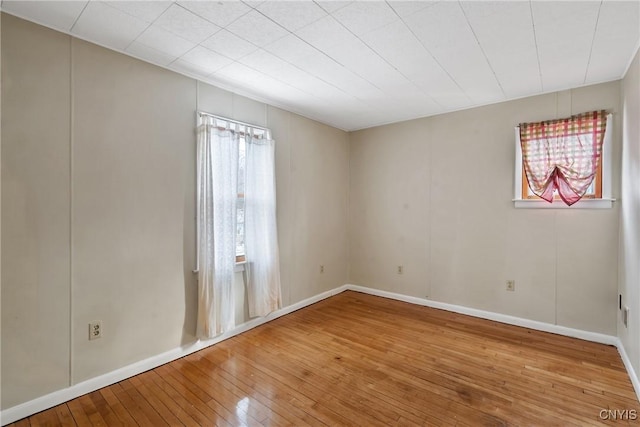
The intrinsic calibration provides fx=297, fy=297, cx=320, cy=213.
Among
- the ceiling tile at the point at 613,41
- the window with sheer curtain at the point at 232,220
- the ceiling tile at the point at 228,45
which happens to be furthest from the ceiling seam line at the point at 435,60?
the window with sheer curtain at the point at 232,220

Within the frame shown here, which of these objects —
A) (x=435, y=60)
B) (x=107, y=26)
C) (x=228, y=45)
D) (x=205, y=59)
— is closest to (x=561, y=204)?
(x=435, y=60)

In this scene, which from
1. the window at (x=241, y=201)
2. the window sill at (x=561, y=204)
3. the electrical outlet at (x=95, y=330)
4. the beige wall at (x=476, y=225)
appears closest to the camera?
the electrical outlet at (x=95, y=330)

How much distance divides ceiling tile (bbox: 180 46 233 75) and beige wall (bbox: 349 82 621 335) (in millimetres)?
2578

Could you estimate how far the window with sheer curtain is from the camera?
→ 8.92 ft

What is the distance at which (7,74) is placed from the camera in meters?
1.80

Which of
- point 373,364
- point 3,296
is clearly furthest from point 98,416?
point 373,364

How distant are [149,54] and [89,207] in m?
1.26

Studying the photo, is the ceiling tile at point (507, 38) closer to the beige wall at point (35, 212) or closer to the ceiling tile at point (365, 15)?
the ceiling tile at point (365, 15)

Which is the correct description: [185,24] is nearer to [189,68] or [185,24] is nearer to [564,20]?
[189,68]

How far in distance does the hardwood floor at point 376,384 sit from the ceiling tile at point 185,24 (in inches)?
98.3

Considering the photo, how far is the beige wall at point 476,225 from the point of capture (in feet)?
9.56

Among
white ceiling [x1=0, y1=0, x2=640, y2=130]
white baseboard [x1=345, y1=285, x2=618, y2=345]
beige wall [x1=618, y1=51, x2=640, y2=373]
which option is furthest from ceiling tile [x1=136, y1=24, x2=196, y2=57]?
white baseboard [x1=345, y1=285, x2=618, y2=345]

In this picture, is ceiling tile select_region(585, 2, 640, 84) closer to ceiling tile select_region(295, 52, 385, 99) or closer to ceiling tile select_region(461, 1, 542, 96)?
ceiling tile select_region(461, 1, 542, 96)

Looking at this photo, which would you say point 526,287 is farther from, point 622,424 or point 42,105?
point 42,105
